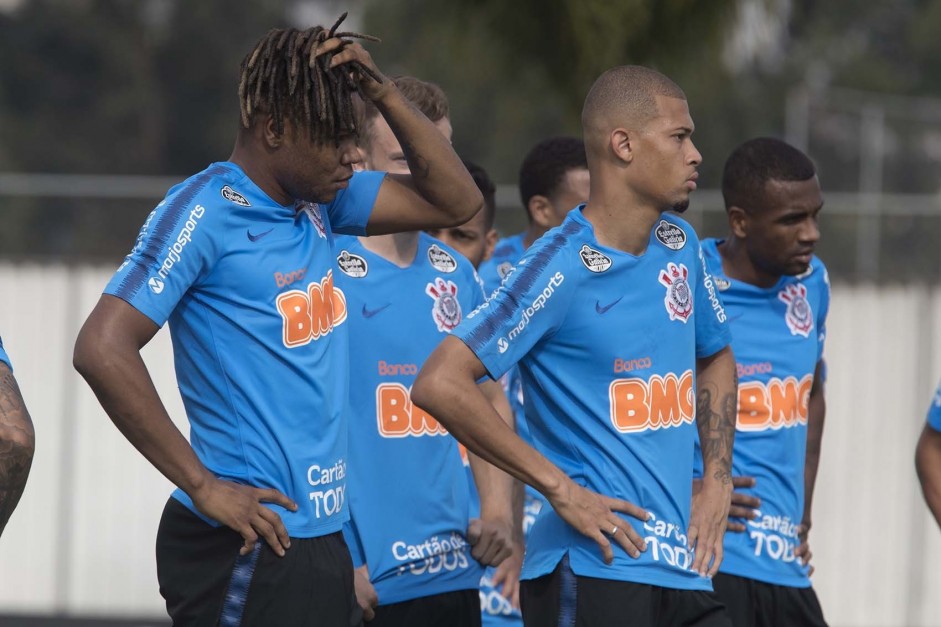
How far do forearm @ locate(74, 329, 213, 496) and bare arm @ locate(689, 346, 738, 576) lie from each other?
1365mm

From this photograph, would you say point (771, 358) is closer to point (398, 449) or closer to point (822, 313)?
point (822, 313)

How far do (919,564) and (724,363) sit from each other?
17.9 ft

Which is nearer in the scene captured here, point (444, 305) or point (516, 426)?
point (444, 305)

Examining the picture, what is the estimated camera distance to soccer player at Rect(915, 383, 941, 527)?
4.38 meters

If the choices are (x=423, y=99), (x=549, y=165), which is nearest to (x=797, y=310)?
(x=549, y=165)

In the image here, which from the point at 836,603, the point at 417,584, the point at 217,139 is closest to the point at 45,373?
the point at 836,603

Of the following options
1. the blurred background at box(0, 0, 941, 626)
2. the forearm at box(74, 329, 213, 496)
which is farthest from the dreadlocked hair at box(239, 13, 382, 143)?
the blurred background at box(0, 0, 941, 626)

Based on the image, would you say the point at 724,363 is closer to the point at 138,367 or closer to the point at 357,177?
the point at 357,177

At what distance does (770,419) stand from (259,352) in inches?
83.3

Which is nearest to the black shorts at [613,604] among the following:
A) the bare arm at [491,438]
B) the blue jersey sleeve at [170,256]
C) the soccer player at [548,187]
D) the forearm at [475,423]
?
the bare arm at [491,438]

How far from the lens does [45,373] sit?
9.73 meters

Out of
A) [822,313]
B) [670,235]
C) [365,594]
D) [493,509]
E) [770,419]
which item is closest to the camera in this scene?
[670,235]

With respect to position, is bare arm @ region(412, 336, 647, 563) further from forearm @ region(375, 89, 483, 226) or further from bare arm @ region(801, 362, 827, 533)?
bare arm @ region(801, 362, 827, 533)

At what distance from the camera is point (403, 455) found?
4.27 metres
